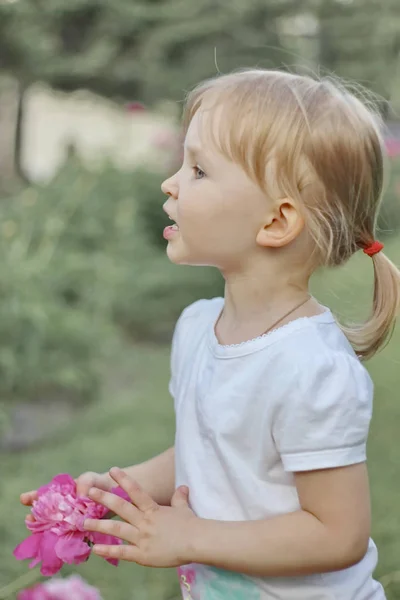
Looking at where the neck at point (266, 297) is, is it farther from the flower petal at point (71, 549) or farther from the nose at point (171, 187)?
the flower petal at point (71, 549)

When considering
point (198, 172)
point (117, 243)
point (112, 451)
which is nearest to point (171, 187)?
point (198, 172)

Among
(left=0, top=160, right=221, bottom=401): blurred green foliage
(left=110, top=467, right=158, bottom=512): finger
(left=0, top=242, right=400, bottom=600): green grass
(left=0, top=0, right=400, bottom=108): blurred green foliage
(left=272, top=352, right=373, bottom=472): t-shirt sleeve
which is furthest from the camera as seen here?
(left=0, top=0, right=400, bottom=108): blurred green foliage

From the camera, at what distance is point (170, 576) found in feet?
8.95

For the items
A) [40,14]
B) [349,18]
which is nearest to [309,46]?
[349,18]

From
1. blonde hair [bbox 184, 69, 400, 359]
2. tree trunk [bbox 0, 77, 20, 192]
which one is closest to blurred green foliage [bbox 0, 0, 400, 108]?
tree trunk [bbox 0, 77, 20, 192]

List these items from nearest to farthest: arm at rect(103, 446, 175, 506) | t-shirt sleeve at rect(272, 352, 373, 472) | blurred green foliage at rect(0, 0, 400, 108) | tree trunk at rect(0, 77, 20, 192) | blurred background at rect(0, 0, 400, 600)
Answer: t-shirt sleeve at rect(272, 352, 373, 472) < arm at rect(103, 446, 175, 506) < blurred background at rect(0, 0, 400, 600) < blurred green foliage at rect(0, 0, 400, 108) < tree trunk at rect(0, 77, 20, 192)

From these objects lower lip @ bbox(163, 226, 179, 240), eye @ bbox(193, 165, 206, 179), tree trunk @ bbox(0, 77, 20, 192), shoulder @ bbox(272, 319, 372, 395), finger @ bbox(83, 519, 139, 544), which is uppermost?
eye @ bbox(193, 165, 206, 179)

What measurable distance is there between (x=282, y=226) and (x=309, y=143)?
13cm

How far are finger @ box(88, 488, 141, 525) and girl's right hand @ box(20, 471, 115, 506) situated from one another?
0.16m

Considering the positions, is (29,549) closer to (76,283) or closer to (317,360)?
(317,360)

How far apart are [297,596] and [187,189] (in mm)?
644

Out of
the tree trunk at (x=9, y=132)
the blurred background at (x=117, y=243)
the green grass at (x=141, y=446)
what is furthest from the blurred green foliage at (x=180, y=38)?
the green grass at (x=141, y=446)

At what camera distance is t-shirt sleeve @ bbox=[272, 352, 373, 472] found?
1.31m

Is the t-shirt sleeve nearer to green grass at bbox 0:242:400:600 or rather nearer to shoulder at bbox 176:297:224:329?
→ shoulder at bbox 176:297:224:329
